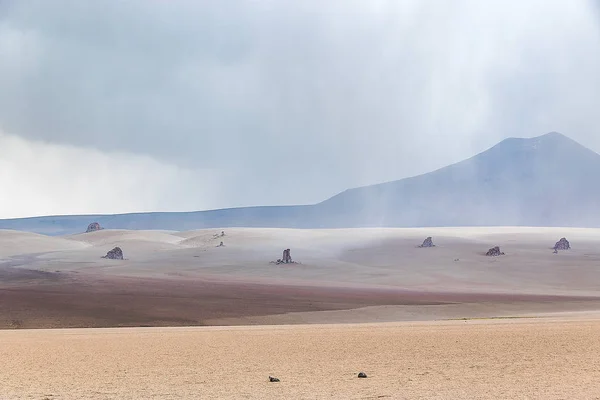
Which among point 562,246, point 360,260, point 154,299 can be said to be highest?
point 562,246

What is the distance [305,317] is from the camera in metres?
54.2

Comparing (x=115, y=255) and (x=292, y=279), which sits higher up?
(x=115, y=255)

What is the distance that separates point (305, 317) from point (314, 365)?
→ 28.6 meters

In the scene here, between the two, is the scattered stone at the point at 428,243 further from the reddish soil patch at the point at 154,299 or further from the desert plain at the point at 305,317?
the reddish soil patch at the point at 154,299

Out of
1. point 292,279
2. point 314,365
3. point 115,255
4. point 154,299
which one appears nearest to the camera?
point 314,365

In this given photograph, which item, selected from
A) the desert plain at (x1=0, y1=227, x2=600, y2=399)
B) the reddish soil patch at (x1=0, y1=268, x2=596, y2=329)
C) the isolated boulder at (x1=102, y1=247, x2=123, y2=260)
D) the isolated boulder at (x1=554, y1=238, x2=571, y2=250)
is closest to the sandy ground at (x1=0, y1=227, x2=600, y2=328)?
the reddish soil patch at (x1=0, y1=268, x2=596, y2=329)

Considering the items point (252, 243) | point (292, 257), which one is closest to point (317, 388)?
point (292, 257)

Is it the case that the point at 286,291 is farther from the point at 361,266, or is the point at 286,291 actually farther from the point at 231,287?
the point at 361,266

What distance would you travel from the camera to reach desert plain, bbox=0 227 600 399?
22078mm

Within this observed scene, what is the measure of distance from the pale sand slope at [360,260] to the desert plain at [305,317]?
330 millimetres

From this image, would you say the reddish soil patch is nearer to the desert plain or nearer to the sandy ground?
the sandy ground

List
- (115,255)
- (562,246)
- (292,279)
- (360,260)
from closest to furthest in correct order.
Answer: (292,279) → (115,255) → (360,260) → (562,246)

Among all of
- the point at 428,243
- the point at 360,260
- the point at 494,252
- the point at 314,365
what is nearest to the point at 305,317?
the point at 314,365

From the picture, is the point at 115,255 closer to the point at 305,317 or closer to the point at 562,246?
the point at 305,317
